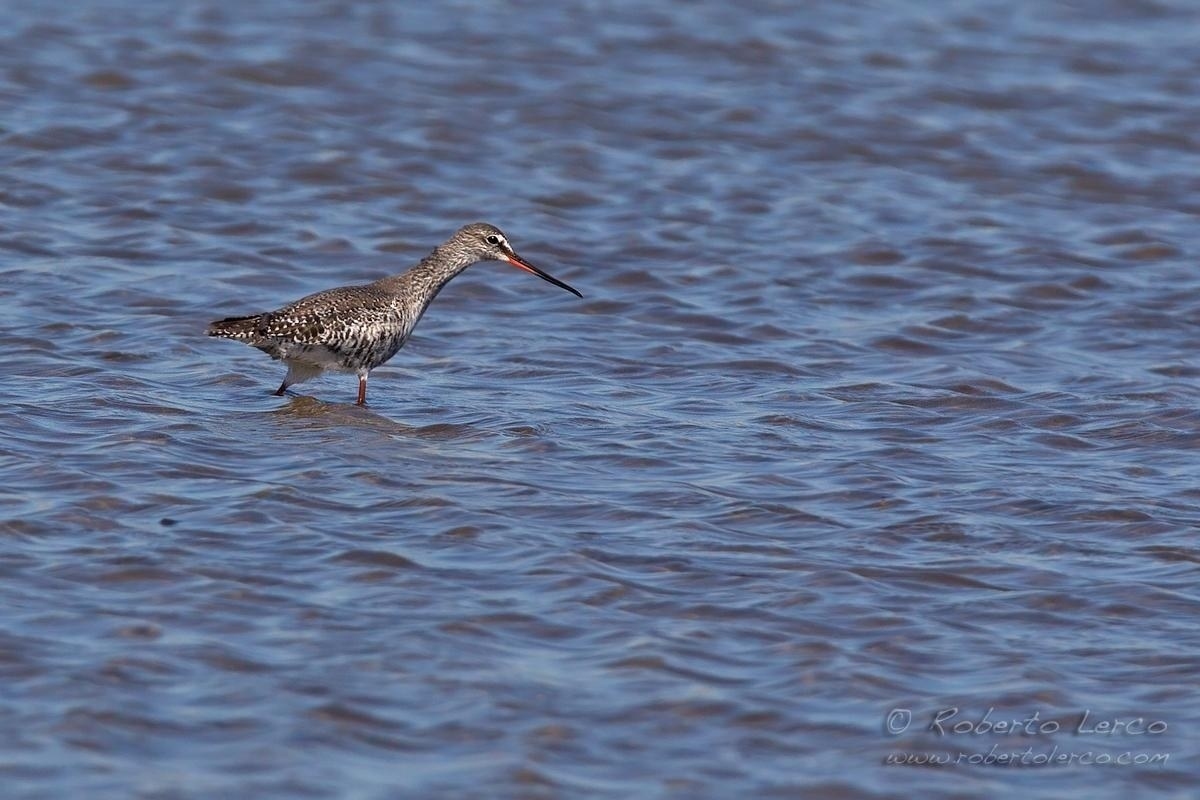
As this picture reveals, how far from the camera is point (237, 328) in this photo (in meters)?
10.3

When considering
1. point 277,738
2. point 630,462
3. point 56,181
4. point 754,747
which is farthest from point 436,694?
point 56,181

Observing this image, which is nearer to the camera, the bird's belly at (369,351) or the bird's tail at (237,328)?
the bird's tail at (237,328)

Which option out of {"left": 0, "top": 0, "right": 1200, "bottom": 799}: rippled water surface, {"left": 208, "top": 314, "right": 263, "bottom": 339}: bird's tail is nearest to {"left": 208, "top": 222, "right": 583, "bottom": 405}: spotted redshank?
{"left": 208, "top": 314, "right": 263, "bottom": 339}: bird's tail

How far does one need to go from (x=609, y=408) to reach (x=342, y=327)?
1.55 meters

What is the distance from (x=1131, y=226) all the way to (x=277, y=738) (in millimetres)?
9965

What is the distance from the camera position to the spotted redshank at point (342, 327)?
10.3 metres

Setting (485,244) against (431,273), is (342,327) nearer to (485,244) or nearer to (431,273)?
(431,273)

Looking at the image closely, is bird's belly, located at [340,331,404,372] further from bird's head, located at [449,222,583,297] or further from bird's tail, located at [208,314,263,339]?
bird's head, located at [449,222,583,297]

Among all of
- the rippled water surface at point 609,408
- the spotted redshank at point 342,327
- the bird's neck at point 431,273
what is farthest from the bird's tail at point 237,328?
the bird's neck at point 431,273

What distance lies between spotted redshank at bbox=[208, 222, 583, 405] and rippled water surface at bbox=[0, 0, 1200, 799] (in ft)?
1.02

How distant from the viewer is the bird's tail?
33.7ft

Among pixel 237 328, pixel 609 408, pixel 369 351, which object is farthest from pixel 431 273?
pixel 609 408

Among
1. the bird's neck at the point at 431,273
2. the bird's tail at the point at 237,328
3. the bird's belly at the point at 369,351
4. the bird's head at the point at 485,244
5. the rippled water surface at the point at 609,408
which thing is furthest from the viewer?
the bird's head at the point at 485,244

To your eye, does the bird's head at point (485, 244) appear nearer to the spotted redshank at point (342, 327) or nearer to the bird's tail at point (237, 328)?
the spotted redshank at point (342, 327)
